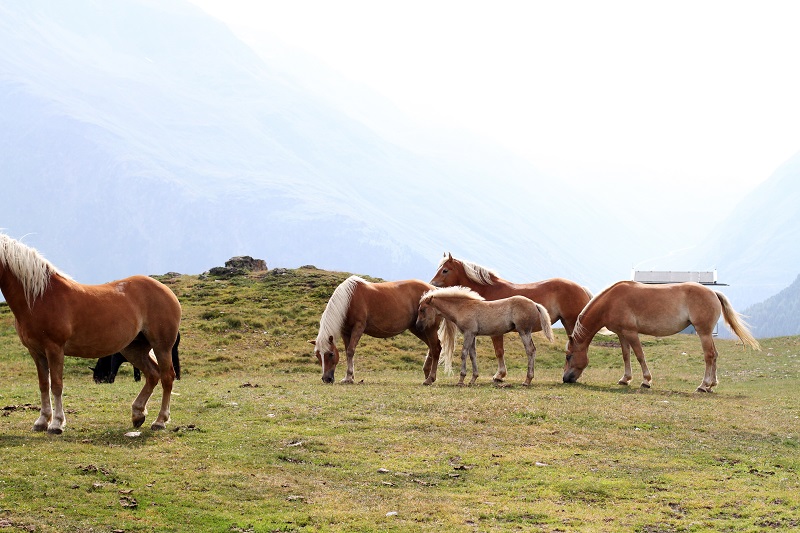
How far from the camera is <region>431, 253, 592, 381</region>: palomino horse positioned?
2369 cm

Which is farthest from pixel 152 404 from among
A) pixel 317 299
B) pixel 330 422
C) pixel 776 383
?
pixel 317 299

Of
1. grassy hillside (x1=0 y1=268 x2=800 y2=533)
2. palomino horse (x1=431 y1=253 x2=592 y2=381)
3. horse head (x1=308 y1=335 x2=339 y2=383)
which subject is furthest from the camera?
palomino horse (x1=431 y1=253 x2=592 y2=381)

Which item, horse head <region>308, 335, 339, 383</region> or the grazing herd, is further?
horse head <region>308, 335, 339, 383</region>

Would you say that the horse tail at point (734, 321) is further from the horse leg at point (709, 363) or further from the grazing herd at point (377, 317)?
the horse leg at point (709, 363)

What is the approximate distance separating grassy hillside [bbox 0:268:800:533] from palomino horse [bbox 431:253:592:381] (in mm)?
2317

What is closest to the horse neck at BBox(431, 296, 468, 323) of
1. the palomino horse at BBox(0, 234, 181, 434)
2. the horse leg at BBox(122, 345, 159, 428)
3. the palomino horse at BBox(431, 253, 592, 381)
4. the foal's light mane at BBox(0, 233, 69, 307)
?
the palomino horse at BBox(431, 253, 592, 381)

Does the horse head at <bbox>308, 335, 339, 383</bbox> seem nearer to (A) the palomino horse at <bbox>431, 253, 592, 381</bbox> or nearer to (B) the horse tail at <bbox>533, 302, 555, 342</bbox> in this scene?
(A) the palomino horse at <bbox>431, 253, 592, 381</bbox>

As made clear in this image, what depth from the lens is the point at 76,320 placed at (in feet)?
42.0

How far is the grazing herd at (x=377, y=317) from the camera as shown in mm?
12617

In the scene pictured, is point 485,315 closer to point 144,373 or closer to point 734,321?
point 734,321

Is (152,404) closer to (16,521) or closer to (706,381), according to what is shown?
(16,521)

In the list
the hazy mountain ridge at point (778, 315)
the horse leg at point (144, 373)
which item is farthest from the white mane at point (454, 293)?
the hazy mountain ridge at point (778, 315)

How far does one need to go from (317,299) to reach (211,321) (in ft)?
18.4

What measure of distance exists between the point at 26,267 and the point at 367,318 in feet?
35.9
